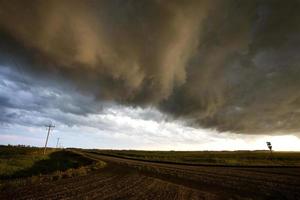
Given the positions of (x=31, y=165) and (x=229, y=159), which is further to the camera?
(x=229, y=159)

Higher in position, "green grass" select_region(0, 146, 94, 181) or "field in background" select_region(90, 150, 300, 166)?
"field in background" select_region(90, 150, 300, 166)

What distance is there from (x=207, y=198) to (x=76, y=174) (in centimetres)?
1497

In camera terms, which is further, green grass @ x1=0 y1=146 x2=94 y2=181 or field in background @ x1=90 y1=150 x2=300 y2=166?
field in background @ x1=90 y1=150 x2=300 y2=166

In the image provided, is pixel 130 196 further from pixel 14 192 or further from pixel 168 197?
pixel 14 192

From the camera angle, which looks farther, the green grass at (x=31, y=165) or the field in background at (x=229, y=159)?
the field in background at (x=229, y=159)

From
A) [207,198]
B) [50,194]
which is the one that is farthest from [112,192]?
[207,198]

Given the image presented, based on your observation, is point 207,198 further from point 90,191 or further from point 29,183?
point 29,183

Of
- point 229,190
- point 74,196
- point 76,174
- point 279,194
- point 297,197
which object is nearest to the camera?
point 74,196

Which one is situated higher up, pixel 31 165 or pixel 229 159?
pixel 229 159

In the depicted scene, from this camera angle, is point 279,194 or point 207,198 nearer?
point 207,198

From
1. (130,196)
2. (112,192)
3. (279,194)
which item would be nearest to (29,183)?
(112,192)

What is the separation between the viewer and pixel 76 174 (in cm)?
2259

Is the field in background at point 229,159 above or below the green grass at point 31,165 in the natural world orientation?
above

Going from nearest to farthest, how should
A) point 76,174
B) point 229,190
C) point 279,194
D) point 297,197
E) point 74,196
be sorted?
point 74,196, point 297,197, point 279,194, point 229,190, point 76,174
